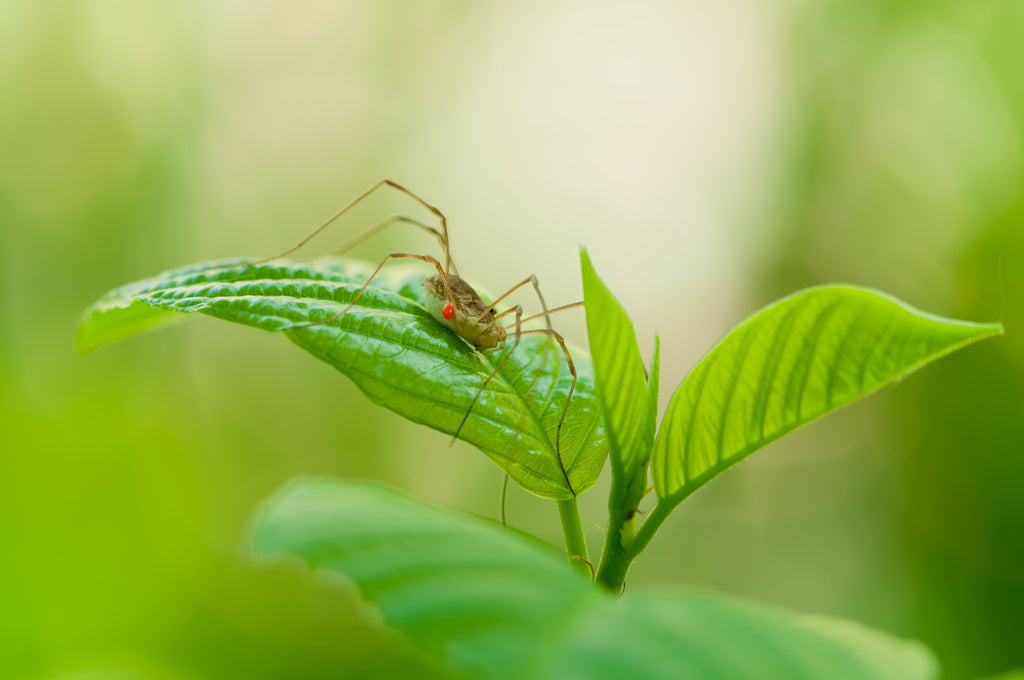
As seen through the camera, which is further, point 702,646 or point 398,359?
point 398,359

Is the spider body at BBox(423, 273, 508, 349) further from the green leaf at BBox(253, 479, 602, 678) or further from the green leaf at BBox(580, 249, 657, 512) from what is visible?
the green leaf at BBox(253, 479, 602, 678)

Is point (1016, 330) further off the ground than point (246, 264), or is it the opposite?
point (246, 264)

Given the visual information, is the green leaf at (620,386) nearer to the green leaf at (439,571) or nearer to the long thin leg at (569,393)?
the long thin leg at (569,393)

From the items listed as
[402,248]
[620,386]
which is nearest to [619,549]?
[620,386]

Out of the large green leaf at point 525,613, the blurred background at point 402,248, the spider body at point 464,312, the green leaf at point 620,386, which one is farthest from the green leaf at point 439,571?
the blurred background at point 402,248

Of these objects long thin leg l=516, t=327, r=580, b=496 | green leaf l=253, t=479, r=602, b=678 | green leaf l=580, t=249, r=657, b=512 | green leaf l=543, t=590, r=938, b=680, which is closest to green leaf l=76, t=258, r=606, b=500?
long thin leg l=516, t=327, r=580, b=496

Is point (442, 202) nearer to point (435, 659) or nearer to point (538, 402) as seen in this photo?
point (538, 402)

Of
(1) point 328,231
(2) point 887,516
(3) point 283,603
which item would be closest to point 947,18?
(2) point 887,516

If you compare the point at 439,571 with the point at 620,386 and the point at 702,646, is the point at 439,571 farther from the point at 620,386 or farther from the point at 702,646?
the point at 620,386
